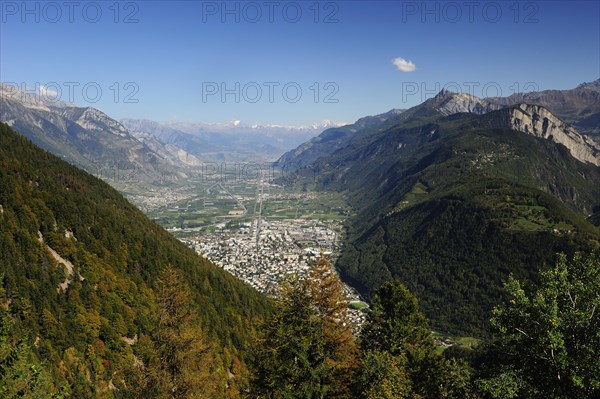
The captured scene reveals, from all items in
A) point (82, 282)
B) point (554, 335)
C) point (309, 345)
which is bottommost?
point (82, 282)

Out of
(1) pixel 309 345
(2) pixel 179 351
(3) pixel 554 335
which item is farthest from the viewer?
(2) pixel 179 351

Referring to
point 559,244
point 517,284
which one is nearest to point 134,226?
point 517,284

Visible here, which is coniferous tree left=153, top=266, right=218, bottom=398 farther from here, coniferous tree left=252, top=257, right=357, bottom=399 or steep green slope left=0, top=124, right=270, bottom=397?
steep green slope left=0, top=124, right=270, bottom=397


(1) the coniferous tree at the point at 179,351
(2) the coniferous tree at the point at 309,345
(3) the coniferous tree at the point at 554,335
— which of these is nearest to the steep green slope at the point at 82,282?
(1) the coniferous tree at the point at 179,351

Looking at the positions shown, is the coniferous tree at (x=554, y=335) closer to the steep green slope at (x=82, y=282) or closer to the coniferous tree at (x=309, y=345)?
the coniferous tree at (x=309, y=345)

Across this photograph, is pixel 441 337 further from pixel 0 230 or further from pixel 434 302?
pixel 0 230

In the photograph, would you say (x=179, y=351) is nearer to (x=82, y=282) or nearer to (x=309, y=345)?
(x=309, y=345)

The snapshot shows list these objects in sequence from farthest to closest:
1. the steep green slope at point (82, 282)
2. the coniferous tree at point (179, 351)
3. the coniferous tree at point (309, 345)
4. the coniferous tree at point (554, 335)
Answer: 1. the steep green slope at point (82, 282)
2. the coniferous tree at point (179, 351)
3. the coniferous tree at point (309, 345)
4. the coniferous tree at point (554, 335)

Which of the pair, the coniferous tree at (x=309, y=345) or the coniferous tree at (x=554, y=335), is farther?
the coniferous tree at (x=309, y=345)

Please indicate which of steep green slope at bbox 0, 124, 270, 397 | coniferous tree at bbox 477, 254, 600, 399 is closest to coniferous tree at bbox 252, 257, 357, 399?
coniferous tree at bbox 477, 254, 600, 399

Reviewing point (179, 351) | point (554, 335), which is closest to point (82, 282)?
point (179, 351)
